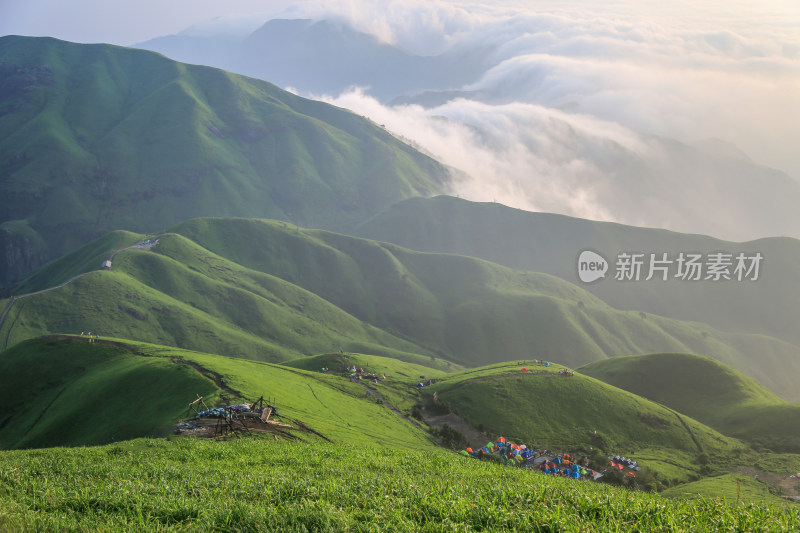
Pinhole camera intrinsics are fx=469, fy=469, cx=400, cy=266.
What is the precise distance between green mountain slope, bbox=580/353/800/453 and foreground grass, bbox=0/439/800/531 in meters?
114

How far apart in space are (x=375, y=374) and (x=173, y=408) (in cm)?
7245

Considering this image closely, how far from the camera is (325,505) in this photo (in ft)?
44.3

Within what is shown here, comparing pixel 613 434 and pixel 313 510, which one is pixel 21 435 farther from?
pixel 613 434

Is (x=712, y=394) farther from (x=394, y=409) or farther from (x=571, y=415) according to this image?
(x=394, y=409)

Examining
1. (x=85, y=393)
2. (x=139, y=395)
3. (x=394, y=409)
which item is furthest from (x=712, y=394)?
(x=85, y=393)

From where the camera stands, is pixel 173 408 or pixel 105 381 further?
pixel 105 381

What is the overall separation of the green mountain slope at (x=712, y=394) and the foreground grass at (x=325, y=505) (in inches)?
4486

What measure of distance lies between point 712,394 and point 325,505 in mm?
156282

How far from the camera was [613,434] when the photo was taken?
98125 mm

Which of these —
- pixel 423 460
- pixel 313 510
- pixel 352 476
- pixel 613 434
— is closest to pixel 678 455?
pixel 613 434

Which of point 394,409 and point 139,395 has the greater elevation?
point 139,395

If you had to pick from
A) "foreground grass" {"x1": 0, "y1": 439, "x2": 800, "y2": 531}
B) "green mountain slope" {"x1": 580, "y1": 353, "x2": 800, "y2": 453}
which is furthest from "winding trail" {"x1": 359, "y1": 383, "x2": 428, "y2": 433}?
"green mountain slope" {"x1": 580, "y1": 353, "x2": 800, "y2": 453}

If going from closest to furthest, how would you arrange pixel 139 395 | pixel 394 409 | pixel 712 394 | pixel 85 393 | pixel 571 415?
pixel 139 395 → pixel 85 393 → pixel 394 409 → pixel 571 415 → pixel 712 394

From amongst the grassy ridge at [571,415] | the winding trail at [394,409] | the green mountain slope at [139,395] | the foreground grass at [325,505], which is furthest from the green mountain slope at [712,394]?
the foreground grass at [325,505]
